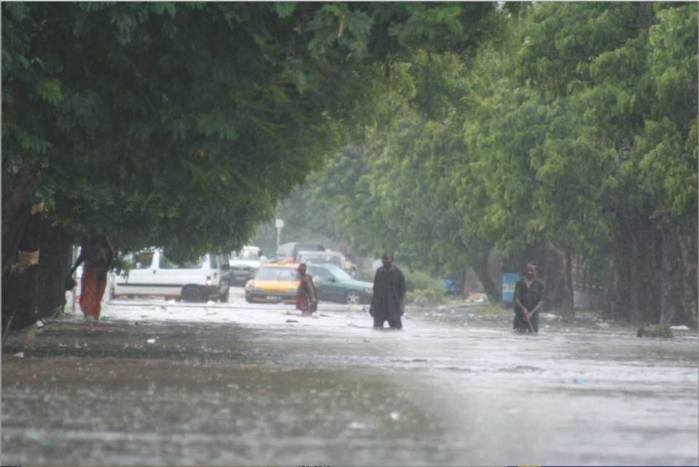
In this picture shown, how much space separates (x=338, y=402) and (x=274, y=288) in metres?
43.8

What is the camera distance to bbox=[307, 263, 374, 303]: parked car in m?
63.9

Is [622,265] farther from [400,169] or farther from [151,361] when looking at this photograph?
[151,361]

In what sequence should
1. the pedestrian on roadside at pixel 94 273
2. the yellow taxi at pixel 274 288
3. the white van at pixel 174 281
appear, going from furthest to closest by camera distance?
the yellow taxi at pixel 274 288, the white van at pixel 174 281, the pedestrian on roadside at pixel 94 273

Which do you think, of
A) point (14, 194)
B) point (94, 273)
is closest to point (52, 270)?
point (94, 273)

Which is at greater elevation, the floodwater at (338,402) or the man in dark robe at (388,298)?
the man in dark robe at (388,298)

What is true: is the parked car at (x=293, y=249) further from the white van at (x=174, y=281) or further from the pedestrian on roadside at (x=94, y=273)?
the pedestrian on roadside at (x=94, y=273)

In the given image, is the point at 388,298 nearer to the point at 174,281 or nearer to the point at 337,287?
the point at 174,281

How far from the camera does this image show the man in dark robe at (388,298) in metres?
37.2

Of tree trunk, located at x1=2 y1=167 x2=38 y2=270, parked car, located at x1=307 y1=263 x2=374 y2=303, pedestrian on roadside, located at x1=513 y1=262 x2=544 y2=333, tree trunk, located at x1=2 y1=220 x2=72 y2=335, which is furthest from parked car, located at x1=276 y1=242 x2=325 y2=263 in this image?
tree trunk, located at x1=2 y1=167 x2=38 y2=270

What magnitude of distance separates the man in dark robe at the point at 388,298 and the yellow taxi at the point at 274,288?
2163cm

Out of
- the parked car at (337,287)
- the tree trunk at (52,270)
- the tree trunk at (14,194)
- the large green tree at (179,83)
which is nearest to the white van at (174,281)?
the parked car at (337,287)

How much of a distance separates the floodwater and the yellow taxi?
29136 mm

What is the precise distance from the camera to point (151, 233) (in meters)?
38.1

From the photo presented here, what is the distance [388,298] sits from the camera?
37.3 meters
